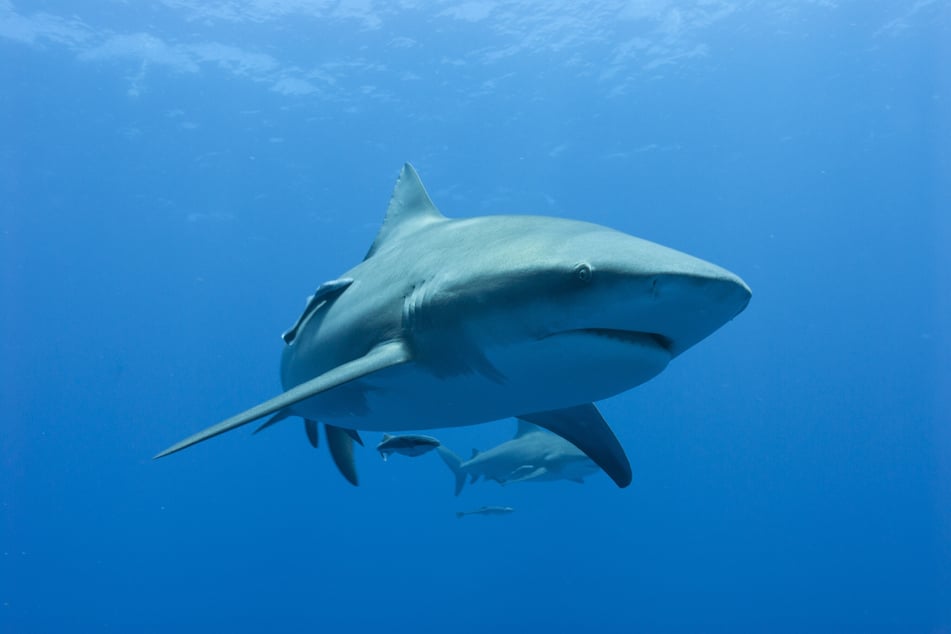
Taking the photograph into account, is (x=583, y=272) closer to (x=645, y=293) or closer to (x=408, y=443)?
(x=645, y=293)

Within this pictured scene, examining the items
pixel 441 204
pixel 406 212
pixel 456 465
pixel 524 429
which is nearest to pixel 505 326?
pixel 406 212

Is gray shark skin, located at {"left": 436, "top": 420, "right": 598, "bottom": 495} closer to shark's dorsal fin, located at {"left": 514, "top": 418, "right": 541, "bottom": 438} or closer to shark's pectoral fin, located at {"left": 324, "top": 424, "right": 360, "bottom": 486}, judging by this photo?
shark's dorsal fin, located at {"left": 514, "top": 418, "right": 541, "bottom": 438}

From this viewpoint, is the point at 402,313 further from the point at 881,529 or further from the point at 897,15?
the point at 881,529

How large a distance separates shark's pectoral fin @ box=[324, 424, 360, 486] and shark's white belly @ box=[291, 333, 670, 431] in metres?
1.30

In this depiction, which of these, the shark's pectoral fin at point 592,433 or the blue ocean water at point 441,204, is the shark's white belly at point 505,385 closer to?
the shark's pectoral fin at point 592,433

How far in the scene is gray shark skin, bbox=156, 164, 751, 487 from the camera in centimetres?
216

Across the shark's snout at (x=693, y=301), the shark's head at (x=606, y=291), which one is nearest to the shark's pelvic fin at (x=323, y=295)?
the shark's head at (x=606, y=291)

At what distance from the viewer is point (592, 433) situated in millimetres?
4172

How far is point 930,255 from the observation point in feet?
175

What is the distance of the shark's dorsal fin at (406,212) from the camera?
4926mm

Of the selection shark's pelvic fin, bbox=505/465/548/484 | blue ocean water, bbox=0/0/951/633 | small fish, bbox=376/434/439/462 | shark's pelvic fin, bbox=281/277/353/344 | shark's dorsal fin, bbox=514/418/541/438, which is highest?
blue ocean water, bbox=0/0/951/633

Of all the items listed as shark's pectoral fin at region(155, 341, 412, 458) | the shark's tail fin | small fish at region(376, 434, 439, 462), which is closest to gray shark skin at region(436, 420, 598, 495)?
the shark's tail fin

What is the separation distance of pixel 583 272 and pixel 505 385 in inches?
33.4

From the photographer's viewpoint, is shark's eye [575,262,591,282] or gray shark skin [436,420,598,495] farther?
gray shark skin [436,420,598,495]
